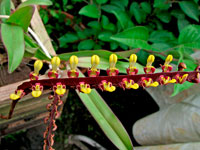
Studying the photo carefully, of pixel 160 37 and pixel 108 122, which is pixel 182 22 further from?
pixel 108 122

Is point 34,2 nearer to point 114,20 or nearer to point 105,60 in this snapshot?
point 105,60

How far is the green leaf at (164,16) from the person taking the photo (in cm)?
77

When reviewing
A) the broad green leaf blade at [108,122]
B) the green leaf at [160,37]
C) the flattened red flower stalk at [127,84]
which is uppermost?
the flattened red flower stalk at [127,84]

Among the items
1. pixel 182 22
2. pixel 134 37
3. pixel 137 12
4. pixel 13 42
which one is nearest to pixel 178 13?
pixel 182 22

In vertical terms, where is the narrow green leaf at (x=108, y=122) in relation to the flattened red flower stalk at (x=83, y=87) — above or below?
below

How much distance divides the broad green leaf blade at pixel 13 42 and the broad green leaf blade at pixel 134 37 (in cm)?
29

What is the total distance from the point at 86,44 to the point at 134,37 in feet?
0.69

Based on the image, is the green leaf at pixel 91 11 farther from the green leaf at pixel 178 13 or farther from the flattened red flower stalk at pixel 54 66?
the flattened red flower stalk at pixel 54 66

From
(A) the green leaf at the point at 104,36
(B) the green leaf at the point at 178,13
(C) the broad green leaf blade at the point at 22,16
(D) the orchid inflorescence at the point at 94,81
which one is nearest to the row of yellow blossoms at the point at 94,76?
(D) the orchid inflorescence at the point at 94,81

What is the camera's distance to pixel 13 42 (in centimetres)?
Result: 37

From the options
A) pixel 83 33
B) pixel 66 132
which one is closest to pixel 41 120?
pixel 66 132

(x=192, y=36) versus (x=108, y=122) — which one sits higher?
(x=192, y=36)

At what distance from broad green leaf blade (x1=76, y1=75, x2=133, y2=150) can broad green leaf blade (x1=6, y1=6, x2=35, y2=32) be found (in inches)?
8.5

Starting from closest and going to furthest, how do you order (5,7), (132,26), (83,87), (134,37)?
1. (83,87)
2. (5,7)
3. (134,37)
4. (132,26)
